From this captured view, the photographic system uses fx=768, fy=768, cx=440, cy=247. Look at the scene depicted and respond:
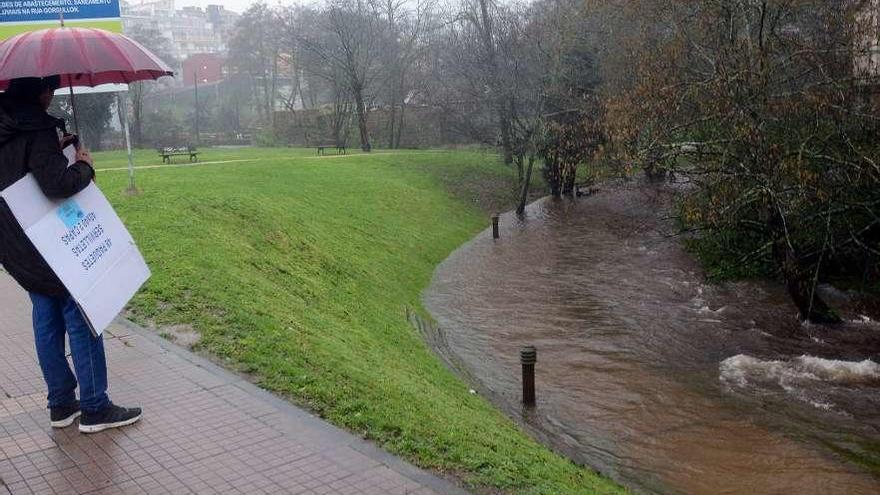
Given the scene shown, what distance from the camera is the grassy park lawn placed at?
5980mm

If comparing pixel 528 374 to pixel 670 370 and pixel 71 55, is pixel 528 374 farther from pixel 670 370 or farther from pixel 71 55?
pixel 71 55

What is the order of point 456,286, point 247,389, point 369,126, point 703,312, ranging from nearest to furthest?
point 247,389 < point 703,312 < point 456,286 < point 369,126

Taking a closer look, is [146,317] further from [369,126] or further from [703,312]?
[369,126]

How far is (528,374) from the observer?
9930 millimetres

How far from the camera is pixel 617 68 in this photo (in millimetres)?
21719

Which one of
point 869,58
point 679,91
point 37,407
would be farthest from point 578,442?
point 869,58

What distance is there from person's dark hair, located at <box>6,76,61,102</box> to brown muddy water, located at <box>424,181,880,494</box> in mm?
5774

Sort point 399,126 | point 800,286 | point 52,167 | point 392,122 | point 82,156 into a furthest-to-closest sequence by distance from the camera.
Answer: point 399,126, point 392,122, point 800,286, point 82,156, point 52,167

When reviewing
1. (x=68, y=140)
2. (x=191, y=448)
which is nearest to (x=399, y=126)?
(x=68, y=140)

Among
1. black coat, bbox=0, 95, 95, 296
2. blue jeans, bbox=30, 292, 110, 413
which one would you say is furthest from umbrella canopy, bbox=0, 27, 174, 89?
blue jeans, bbox=30, 292, 110, 413

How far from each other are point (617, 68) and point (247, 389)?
17.8 metres

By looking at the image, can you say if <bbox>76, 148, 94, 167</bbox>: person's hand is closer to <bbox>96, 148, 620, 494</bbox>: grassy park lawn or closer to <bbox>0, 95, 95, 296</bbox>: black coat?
<bbox>0, 95, 95, 296</bbox>: black coat

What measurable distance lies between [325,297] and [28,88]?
24.6 feet

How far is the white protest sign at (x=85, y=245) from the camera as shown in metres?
4.86
